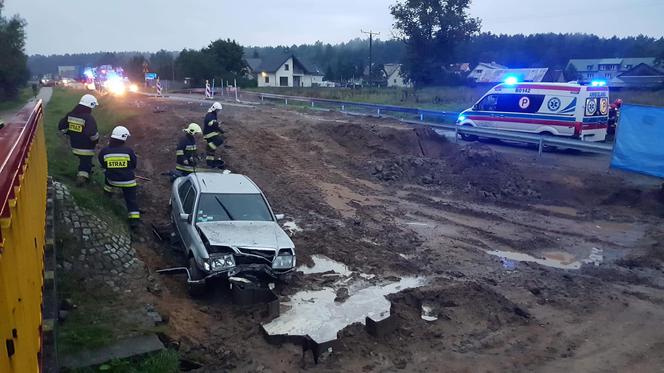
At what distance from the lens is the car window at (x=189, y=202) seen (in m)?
8.88

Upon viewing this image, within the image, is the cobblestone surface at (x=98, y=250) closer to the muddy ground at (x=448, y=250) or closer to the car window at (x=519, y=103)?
the muddy ground at (x=448, y=250)

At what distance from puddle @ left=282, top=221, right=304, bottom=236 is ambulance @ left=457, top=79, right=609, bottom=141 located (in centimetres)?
1233

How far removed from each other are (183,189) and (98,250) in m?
2.30

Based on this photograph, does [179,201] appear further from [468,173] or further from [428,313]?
[468,173]

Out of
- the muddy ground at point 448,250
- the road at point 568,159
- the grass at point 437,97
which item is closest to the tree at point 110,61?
the grass at point 437,97

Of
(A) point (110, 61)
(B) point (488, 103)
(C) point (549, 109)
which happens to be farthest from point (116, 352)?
(A) point (110, 61)

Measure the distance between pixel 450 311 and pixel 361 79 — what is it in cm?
8622

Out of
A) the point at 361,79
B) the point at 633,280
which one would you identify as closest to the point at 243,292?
the point at 633,280

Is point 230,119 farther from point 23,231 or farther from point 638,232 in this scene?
point 23,231

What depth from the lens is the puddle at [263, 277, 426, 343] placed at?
6984 millimetres

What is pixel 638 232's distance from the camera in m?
11.5

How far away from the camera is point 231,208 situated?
8.82 meters

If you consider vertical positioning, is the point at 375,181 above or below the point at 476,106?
below

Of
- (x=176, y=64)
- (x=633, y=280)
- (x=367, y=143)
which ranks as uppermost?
(x=176, y=64)
